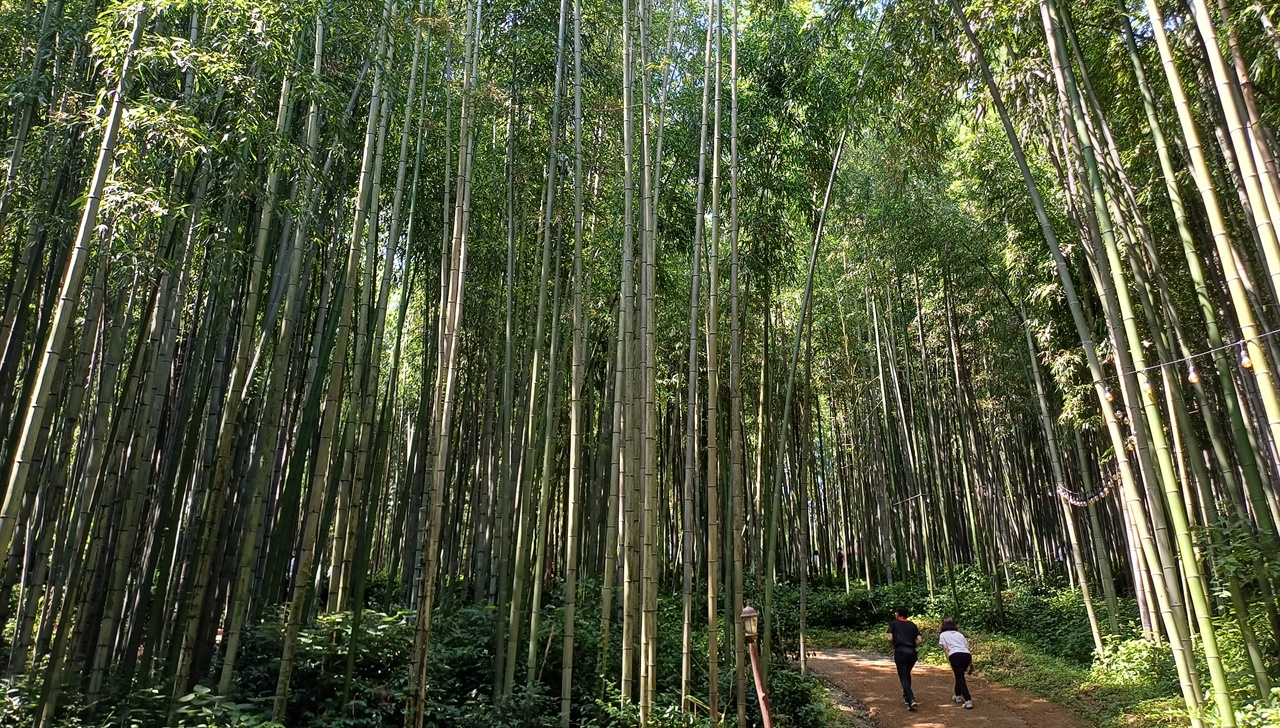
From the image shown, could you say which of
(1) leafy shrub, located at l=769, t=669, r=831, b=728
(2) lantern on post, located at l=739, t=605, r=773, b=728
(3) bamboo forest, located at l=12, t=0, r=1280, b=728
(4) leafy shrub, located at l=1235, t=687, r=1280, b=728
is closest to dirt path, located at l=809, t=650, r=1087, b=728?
(3) bamboo forest, located at l=12, t=0, r=1280, b=728

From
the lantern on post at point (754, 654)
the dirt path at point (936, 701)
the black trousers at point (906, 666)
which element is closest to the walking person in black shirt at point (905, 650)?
the black trousers at point (906, 666)

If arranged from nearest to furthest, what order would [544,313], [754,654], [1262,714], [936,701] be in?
[754,654], [1262,714], [544,313], [936,701]

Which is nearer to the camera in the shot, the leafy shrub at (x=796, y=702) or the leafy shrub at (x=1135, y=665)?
Result: the leafy shrub at (x=796, y=702)

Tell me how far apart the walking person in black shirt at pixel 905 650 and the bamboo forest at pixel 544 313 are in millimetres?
29

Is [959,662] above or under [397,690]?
under

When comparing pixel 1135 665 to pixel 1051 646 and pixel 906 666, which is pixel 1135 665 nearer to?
pixel 906 666

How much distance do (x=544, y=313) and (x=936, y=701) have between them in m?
4.47

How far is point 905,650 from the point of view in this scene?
5777mm

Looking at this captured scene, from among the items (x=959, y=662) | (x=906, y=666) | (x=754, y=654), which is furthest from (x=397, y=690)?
(x=959, y=662)

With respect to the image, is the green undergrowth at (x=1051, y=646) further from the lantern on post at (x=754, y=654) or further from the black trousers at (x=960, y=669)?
the lantern on post at (x=754, y=654)

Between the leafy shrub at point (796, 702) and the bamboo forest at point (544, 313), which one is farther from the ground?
the bamboo forest at point (544, 313)

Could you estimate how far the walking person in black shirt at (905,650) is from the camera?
18.7ft

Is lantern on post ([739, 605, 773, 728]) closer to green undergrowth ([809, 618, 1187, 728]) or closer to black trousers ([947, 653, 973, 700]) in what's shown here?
green undergrowth ([809, 618, 1187, 728])

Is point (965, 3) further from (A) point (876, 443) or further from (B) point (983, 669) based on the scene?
(A) point (876, 443)
